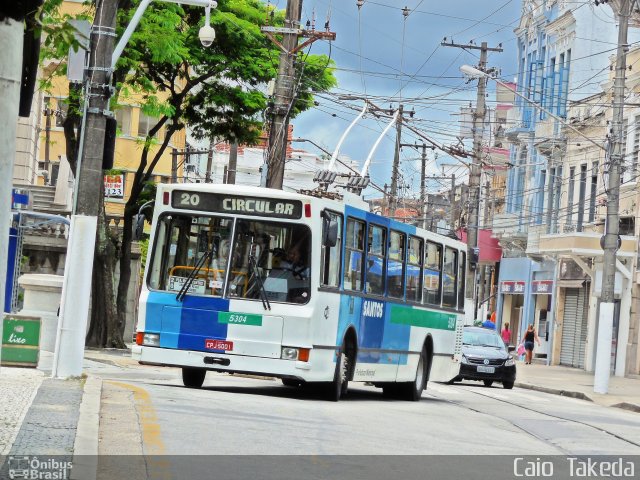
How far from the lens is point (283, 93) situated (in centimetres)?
3108

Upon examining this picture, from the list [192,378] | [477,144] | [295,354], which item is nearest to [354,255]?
[295,354]

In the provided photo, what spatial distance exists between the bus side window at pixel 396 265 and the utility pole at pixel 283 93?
25.6ft

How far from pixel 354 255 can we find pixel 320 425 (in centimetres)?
626

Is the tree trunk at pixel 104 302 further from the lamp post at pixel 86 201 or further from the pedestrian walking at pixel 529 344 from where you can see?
the pedestrian walking at pixel 529 344

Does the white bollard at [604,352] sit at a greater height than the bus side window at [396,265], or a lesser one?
lesser

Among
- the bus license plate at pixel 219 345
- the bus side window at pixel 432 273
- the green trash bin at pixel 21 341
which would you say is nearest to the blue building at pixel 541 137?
the bus side window at pixel 432 273

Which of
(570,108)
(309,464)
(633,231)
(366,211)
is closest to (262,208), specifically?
(366,211)

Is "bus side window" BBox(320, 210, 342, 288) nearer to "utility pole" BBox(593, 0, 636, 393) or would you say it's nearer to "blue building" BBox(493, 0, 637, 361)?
"utility pole" BBox(593, 0, 636, 393)

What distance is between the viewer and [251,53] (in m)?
38.1

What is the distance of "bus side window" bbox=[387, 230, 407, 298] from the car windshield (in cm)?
1329

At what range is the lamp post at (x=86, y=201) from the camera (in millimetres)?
18703

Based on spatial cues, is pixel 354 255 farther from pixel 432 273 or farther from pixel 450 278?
pixel 450 278

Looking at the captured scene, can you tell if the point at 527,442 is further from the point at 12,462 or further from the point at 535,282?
the point at 535,282

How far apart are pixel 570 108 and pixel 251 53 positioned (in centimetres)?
2236
